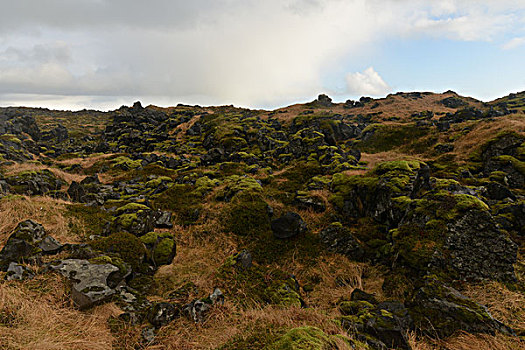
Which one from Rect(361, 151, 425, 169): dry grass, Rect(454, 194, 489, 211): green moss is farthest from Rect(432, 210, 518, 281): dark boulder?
Rect(361, 151, 425, 169): dry grass

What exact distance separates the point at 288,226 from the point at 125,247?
779 centimetres

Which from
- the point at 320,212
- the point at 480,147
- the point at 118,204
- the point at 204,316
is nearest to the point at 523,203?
the point at 320,212

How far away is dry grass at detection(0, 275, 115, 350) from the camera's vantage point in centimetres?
441

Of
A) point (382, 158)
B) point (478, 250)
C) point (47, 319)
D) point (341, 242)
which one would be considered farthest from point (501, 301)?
Answer: point (382, 158)

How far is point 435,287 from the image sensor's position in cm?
654

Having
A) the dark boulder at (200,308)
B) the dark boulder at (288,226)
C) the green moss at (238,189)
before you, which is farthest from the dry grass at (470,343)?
the green moss at (238,189)

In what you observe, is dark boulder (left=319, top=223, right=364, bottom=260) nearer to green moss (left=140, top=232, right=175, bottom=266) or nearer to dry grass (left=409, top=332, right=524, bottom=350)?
dry grass (left=409, top=332, right=524, bottom=350)

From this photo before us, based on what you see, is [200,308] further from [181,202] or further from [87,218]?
[181,202]

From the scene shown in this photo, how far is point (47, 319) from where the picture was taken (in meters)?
5.28

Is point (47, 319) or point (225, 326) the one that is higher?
point (47, 319)

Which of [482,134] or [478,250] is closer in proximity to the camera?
[478,250]

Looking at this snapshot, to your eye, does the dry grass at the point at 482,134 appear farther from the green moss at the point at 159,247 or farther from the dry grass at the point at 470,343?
the green moss at the point at 159,247

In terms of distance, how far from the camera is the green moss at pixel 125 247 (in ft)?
29.8

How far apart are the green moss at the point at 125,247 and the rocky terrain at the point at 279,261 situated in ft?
0.22
